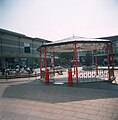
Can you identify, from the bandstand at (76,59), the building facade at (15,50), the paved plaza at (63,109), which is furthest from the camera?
the building facade at (15,50)

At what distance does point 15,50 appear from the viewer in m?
47.5

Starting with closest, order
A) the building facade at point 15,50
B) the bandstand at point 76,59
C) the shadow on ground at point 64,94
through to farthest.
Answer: the shadow on ground at point 64,94
the bandstand at point 76,59
the building facade at point 15,50

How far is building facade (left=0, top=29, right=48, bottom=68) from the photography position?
1678 inches

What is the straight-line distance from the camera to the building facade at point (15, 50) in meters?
42.6

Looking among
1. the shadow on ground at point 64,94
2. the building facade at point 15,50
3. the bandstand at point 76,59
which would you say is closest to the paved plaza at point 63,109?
the shadow on ground at point 64,94

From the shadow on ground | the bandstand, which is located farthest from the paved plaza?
the bandstand

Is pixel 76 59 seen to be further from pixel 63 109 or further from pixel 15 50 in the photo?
pixel 15 50

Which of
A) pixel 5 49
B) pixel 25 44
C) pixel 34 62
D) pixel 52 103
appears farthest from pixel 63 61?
pixel 52 103

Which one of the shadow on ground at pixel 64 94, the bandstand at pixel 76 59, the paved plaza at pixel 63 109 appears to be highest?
the bandstand at pixel 76 59

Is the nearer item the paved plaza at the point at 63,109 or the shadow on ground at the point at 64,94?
the paved plaza at the point at 63,109

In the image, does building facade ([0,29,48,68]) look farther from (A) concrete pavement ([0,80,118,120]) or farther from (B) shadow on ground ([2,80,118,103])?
(A) concrete pavement ([0,80,118,120])

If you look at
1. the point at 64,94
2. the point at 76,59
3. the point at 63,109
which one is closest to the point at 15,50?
the point at 76,59

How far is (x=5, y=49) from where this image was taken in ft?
142

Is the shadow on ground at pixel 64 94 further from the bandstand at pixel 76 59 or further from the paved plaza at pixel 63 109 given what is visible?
the bandstand at pixel 76 59
